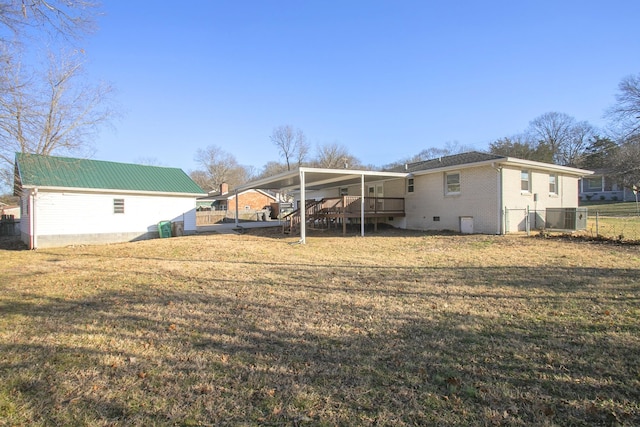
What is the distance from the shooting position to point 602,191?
43.5 meters

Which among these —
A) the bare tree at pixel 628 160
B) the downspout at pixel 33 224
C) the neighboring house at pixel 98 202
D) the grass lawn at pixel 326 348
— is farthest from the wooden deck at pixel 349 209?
the bare tree at pixel 628 160

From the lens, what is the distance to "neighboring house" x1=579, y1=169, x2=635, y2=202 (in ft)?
134

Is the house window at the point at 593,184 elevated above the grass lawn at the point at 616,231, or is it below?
above

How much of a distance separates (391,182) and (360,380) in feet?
58.0

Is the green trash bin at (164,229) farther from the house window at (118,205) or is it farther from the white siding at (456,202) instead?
the white siding at (456,202)

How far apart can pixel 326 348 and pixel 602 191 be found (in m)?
53.7

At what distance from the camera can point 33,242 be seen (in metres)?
14.5

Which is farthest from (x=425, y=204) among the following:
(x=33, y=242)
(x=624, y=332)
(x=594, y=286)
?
(x=33, y=242)

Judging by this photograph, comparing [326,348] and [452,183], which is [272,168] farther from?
[326,348]

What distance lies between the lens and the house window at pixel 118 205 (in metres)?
17.0

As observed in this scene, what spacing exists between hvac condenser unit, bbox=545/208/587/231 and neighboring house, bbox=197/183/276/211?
32756mm

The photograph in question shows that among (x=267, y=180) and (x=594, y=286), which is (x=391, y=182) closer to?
(x=267, y=180)

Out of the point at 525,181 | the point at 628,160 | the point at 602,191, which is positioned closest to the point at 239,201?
the point at 525,181

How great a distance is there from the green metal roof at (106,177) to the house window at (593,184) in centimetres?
4891
